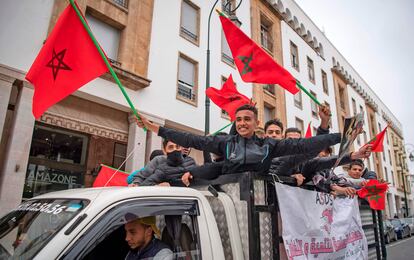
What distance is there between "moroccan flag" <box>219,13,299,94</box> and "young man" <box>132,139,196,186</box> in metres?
1.58

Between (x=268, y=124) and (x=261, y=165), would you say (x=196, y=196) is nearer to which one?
(x=261, y=165)

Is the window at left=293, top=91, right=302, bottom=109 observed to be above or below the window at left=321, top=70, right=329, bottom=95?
below

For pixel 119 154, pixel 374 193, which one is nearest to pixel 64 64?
pixel 374 193

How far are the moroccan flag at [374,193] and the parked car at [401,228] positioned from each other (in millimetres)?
17119

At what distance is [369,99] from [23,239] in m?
38.7

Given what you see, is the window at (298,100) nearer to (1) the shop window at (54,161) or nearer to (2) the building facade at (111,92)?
(2) the building facade at (111,92)

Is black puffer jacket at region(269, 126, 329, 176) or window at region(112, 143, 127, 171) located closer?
black puffer jacket at region(269, 126, 329, 176)

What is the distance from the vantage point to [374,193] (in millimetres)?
3777

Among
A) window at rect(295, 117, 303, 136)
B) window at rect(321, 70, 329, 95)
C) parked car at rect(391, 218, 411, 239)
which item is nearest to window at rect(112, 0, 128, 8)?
window at rect(295, 117, 303, 136)

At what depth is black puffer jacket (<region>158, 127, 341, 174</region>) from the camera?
2.30 meters

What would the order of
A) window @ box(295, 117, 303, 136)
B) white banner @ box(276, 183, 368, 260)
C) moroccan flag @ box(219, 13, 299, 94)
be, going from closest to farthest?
white banner @ box(276, 183, 368, 260)
moroccan flag @ box(219, 13, 299, 94)
window @ box(295, 117, 303, 136)

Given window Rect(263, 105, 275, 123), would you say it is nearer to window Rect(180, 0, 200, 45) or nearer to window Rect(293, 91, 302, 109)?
window Rect(293, 91, 302, 109)

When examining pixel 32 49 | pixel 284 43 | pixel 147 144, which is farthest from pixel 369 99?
pixel 32 49

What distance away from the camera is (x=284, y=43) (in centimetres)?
1961
